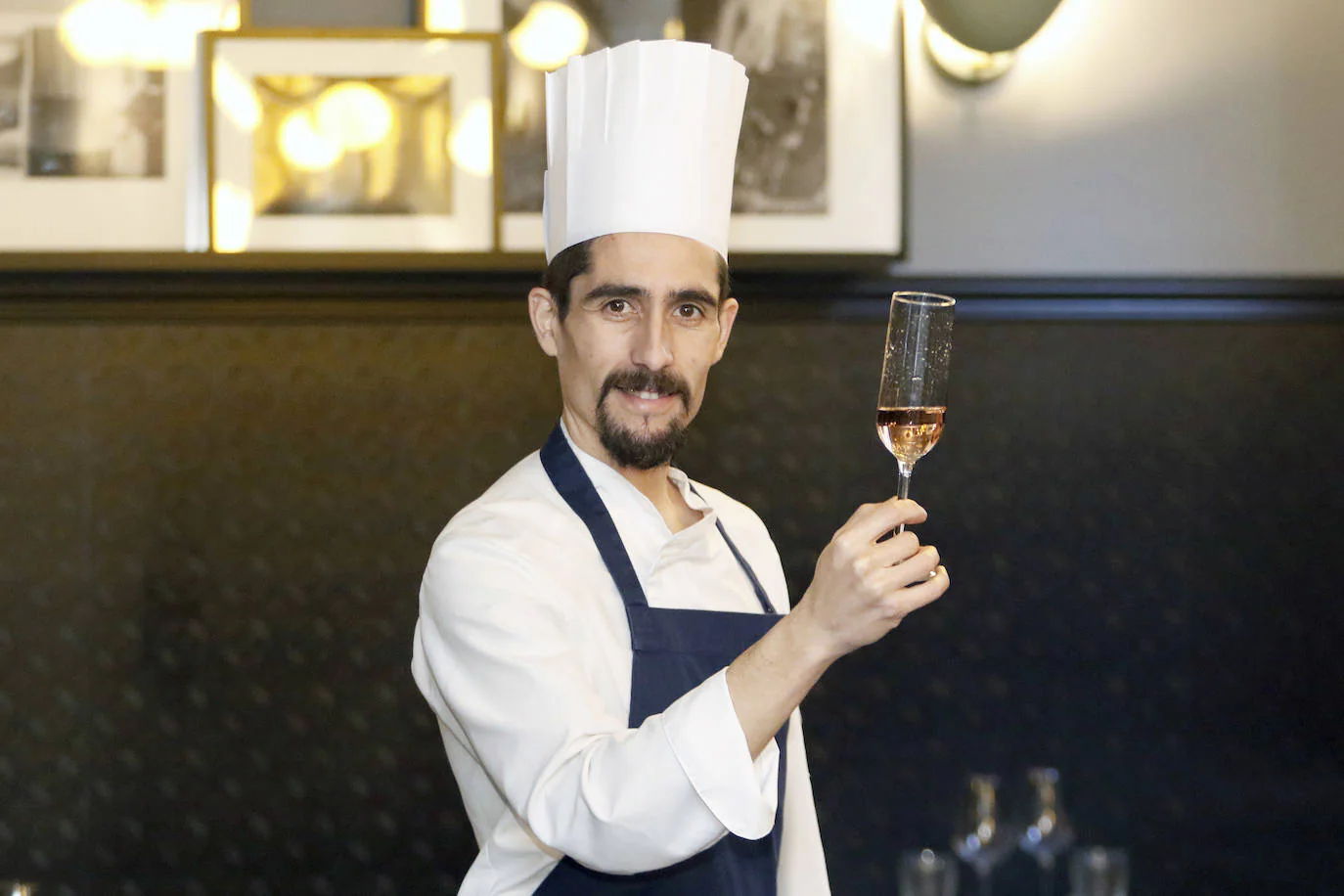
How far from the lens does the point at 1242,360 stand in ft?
8.41

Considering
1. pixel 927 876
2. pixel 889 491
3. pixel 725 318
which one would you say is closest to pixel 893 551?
pixel 725 318

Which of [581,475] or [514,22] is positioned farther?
[514,22]

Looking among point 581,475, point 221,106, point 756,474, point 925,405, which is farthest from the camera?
point 756,474

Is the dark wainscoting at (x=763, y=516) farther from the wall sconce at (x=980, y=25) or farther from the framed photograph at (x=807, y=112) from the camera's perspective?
the wall sconce at (x=980, y=25)

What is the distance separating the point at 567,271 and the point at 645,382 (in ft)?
0.59

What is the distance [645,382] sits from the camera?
158cm

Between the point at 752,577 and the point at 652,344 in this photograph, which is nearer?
the point at 652,344

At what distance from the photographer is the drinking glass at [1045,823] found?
225 cm

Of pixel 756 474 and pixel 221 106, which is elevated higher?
pixel 221 106

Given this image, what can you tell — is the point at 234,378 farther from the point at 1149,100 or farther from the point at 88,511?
the point at 1149,100

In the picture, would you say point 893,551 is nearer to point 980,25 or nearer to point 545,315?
point 545,315

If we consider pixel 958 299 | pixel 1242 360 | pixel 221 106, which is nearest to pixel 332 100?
pixel 221 106

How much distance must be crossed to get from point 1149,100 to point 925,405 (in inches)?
60.9

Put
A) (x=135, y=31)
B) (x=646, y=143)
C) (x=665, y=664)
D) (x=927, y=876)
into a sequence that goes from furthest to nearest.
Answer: (x=135, y=31)
(x=927, y=876)
(x=646, y=143)
(x=665, y=664)
